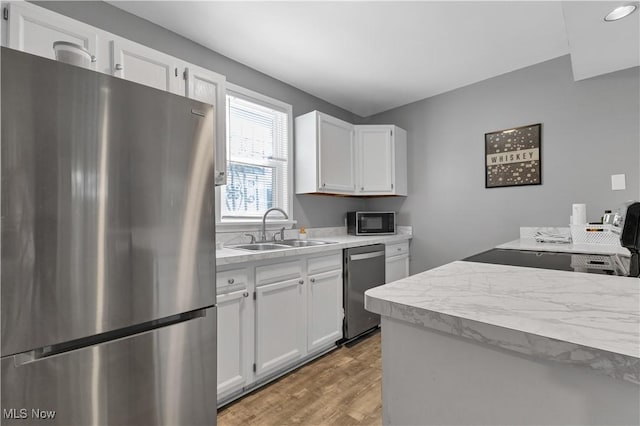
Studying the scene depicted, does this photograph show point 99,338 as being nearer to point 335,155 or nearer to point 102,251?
point 102,251

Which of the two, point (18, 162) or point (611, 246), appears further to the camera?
point (611, 246)

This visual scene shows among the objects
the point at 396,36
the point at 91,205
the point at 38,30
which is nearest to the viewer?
the point at 91,205

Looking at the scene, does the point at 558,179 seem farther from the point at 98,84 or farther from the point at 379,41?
the point at 98,84

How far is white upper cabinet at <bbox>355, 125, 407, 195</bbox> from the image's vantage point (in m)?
3.35

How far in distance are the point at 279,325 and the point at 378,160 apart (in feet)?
6.93

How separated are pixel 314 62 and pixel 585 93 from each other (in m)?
2.25

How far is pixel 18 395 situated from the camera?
3.12 ft

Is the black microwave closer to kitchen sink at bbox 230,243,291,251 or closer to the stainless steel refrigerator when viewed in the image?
kitchen sink at bbox 230,243,291,251

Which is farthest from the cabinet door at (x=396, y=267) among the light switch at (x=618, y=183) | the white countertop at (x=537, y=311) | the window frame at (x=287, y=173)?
the white countertop at (x=537, y=311)

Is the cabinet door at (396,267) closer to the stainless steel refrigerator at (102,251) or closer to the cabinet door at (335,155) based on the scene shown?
the cabinet door at (335,155)

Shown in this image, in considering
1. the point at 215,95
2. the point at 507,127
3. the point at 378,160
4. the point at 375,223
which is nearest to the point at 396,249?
the point at 375,223

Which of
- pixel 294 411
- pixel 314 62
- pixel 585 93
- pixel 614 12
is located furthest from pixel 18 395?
pixel 585 93

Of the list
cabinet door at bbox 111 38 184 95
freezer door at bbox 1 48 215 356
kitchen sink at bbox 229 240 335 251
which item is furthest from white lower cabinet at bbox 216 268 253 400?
cabinet door at bbox 111 38 184 95

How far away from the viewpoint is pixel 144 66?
5.39 ft
